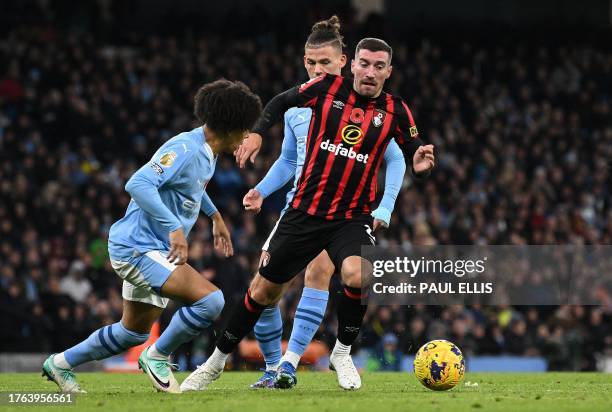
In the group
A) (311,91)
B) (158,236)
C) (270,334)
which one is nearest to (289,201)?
(311,91)

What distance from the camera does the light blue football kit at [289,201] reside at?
777cm

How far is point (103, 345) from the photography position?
22.8 feet

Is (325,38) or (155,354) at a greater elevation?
(325,38)

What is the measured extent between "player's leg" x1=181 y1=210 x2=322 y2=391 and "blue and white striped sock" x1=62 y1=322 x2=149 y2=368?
52 centimetres

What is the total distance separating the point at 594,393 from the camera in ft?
24.3

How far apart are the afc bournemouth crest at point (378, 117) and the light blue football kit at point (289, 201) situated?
2.16 ft

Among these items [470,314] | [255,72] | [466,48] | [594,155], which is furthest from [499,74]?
[470,314]

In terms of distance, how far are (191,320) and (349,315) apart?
1159 mm

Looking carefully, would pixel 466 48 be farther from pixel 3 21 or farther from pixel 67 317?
pixel 67 317

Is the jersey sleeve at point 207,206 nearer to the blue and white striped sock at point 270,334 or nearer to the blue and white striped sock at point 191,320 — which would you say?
the blue and white striped sock at point 191,320

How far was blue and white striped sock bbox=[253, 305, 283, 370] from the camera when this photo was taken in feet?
26.4

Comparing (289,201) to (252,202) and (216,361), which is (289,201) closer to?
(252,202)

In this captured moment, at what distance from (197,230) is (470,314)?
14.1ft

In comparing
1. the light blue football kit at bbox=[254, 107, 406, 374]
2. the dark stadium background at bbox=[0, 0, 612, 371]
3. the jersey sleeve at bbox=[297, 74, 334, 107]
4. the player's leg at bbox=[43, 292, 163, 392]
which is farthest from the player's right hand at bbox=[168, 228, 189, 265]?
the dark stadium background at bbox=[0, 0, 612, 371]
